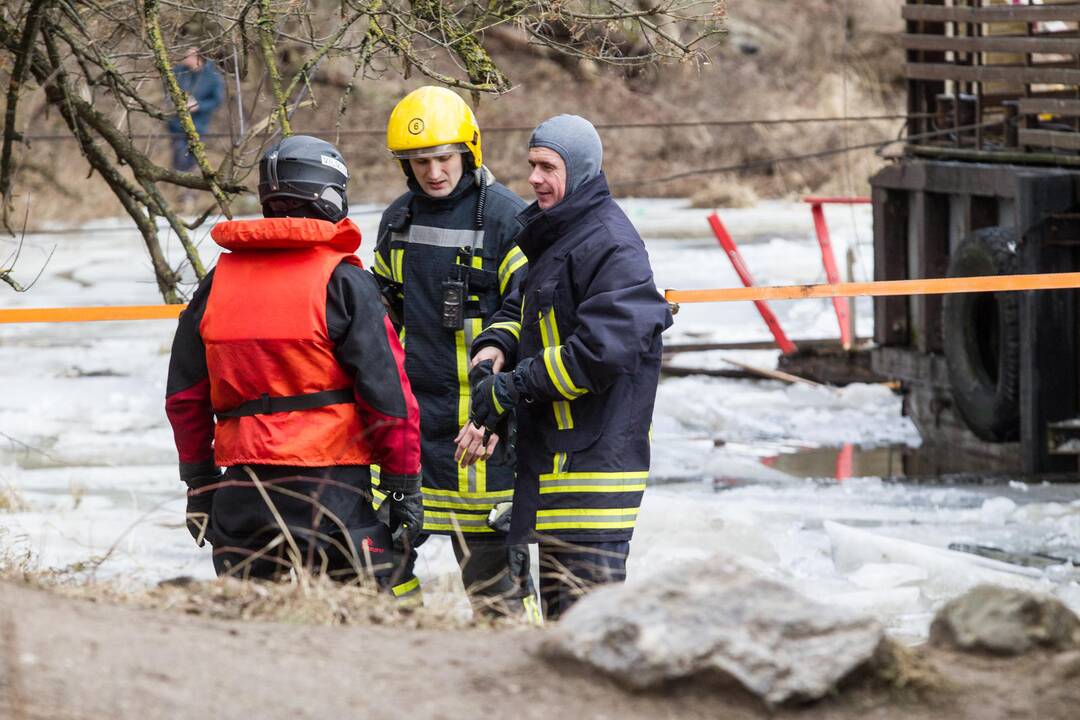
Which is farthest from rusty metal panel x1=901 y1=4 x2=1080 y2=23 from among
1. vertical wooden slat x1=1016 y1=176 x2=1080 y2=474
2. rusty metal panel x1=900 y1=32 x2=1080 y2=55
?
vertical wooden slat x1=1016 y1=176 x2=1080 y2=474

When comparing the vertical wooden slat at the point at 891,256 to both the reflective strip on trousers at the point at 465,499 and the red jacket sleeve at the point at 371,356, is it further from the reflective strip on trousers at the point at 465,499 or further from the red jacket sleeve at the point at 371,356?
the red jacket sleeve at the point at 371,356

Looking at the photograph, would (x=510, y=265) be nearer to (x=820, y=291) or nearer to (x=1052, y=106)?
(x=820, y=291)

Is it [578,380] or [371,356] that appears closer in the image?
[371,356]

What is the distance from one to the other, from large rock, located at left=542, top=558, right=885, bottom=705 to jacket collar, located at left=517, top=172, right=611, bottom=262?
1424mm

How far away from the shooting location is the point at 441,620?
3.48 metres

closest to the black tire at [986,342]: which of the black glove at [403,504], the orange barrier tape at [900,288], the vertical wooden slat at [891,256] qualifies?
the vertical wooden slat at [891,256]

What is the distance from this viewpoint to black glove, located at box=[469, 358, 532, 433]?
4.08 m

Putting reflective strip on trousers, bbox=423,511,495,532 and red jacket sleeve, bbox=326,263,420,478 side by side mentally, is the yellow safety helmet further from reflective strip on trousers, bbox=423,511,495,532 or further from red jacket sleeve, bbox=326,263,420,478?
reflective strip on trousers, bbox=423,511,495,532

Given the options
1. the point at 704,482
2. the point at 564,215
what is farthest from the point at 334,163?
the point at 704,482

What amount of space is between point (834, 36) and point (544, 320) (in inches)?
976

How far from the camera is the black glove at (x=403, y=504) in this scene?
13.3ft

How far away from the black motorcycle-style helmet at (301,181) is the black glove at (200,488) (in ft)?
2.37

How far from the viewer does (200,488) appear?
4082mm

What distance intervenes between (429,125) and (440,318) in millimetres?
605
